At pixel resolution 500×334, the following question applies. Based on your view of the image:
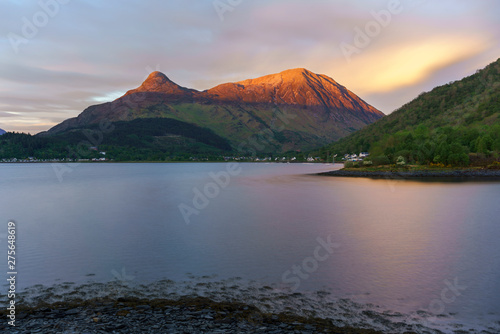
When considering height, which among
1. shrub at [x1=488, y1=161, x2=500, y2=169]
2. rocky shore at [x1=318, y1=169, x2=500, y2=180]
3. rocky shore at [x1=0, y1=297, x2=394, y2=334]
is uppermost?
shrub at [x1=488, y1=161, x2=500, y2=169]

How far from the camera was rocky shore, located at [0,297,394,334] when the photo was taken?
42.2 ft

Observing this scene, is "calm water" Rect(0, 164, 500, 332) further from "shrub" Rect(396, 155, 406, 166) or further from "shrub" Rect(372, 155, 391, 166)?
"shrub" Rect(372, 155, 391, 166)

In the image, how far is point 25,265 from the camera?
22781 mm

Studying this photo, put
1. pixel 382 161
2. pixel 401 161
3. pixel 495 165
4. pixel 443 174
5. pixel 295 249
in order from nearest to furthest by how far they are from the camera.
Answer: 1. pixel 295 249
2. pixel 443 174
3. pixel 495 165
4. pixel 401 161
5. pixel 382 161

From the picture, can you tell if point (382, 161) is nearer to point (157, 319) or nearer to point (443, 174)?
point (443, 174)

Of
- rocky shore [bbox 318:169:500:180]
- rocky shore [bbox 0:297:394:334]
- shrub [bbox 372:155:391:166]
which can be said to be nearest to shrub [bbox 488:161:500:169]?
rocky shore [bbox 318:169:500:180]

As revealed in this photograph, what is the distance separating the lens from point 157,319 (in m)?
13.8

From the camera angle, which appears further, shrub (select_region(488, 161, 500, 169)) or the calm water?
shrub (select_region(488, 161, 500, 169))

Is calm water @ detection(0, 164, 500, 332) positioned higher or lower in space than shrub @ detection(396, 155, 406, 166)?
lower

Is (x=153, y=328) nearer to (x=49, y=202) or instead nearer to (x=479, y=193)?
(x=49, y=202)

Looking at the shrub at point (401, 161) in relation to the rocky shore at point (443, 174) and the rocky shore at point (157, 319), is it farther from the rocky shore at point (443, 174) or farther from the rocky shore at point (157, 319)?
the rocky shore at point (157, 319)

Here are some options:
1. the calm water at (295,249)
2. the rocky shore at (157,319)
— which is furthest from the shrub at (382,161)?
the rocky shore at (157,319)

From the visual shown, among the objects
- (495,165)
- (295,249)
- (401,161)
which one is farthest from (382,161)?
(295,249)

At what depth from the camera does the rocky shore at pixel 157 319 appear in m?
12.9
